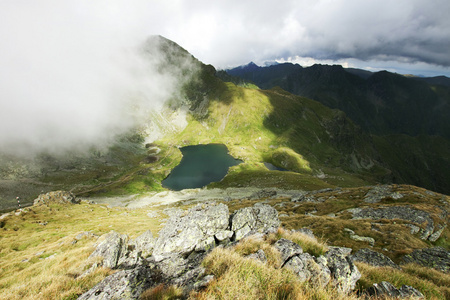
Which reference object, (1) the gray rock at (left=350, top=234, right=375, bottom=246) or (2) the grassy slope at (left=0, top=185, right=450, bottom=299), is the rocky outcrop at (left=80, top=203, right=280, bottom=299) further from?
(1) the gray rock at (left=350, top=234, right=375, bottom=246)

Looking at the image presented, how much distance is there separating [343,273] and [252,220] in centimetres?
1128

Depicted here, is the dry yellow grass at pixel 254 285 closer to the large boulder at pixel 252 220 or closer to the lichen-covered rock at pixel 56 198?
the large boulder at pixel 252 220

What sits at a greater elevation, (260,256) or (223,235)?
(260,256)

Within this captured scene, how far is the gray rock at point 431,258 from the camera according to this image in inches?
545

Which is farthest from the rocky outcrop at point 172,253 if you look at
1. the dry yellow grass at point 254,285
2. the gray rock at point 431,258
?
the gray rock at point 431,258

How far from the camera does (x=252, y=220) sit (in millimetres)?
18875

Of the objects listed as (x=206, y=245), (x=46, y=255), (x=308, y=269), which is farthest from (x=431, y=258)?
(x=46, y=255)

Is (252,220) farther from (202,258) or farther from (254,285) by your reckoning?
(254,285)

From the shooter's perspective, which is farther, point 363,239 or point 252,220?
point 363,239

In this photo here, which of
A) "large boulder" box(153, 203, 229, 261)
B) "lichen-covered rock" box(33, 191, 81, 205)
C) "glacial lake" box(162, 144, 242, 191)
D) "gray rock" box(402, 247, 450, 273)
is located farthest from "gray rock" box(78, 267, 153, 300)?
"glacial lake" box(162, 144, 242, 191)

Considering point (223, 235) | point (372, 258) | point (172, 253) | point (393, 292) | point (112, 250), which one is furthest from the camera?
point (223, 235)

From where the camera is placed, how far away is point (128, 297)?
7094 millimetres

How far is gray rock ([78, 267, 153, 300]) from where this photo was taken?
7207 mm

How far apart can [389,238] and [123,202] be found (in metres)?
106
